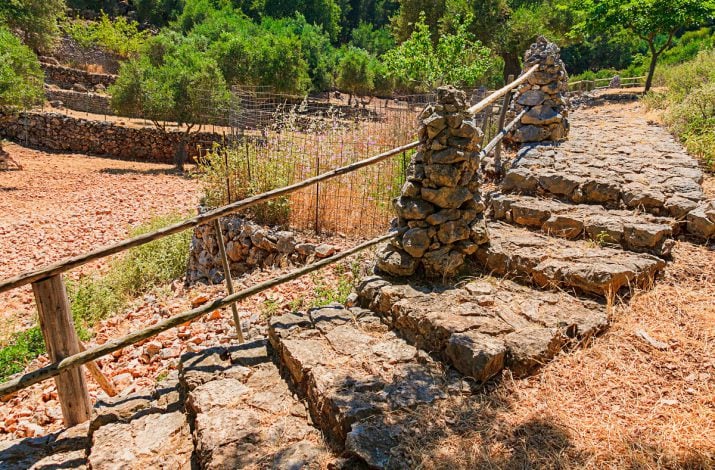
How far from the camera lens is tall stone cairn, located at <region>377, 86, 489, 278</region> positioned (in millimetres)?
3639

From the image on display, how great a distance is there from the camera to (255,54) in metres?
23.8

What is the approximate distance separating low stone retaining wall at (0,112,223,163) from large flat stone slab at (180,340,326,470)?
16.6m

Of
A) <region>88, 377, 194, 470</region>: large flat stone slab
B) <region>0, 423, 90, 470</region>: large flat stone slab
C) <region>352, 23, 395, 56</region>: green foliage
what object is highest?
<region>352, 23, 395, 56</region>: green foliage

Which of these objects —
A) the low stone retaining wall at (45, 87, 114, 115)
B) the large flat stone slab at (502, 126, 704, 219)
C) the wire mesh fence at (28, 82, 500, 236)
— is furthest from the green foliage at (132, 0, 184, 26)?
the large flat stone slab at (502, 126, 704, 219)

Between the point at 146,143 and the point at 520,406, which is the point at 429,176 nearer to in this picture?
the point at 520,406

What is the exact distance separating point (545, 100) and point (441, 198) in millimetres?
3907

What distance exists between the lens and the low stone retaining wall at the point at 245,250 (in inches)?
234

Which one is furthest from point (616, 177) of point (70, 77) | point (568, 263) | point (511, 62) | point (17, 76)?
point (70, 77)

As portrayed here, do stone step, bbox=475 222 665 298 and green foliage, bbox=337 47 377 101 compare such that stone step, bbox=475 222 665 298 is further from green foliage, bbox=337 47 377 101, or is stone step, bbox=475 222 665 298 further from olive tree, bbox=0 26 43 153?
green foliage, bbox=337 47 377 101

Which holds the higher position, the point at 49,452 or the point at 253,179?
the point at 253,179

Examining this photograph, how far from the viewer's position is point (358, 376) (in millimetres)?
2768

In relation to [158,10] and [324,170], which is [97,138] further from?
[158,10]

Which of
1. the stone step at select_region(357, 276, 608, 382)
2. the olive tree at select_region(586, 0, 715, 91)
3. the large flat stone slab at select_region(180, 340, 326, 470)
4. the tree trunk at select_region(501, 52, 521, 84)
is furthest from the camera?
the tree trunk at select_region(501, 52, 521, 84)

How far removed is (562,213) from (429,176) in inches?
60.9
